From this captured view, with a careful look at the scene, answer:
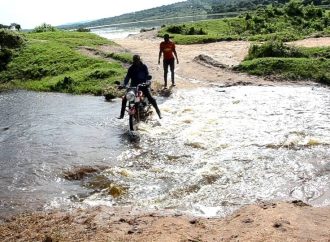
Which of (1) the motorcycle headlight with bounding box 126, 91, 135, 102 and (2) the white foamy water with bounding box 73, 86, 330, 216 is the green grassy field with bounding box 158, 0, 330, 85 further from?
(1) the motorcycle headlight with bounding box 126, 91, 135, 102

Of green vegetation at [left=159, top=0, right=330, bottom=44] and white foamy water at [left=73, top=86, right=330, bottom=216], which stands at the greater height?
green vegetation at [left=159, top=0, right=330, bottom=44]

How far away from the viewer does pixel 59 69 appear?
23094mm

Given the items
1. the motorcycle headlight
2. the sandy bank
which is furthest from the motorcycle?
the sandy bank

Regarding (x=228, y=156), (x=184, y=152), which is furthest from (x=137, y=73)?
(x=228, y=156)

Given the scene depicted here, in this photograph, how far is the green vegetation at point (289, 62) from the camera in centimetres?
1814

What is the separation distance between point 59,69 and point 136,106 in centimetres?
1125

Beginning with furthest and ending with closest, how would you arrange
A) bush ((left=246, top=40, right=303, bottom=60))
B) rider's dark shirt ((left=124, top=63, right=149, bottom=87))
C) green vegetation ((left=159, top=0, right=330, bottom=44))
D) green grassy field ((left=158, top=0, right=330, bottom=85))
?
green vegetation ((left=159, top=0, right=330, bottom=44))
bush ((left=246, top=40, right=303, bottom=60))
green grassy field ((left=158, top=0, right=330, bottom=85))
rider's dark shirt ((left=124, top=63, right=149, bottom=87))

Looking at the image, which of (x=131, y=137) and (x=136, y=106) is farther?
(x=136, y=106)

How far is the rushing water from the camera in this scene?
8383mm

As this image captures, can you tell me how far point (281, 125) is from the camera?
1234cm

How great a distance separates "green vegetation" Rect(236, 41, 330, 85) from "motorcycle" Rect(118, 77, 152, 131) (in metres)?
6.89

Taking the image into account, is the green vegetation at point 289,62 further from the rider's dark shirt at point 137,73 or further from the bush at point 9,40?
the bush at point 9,40

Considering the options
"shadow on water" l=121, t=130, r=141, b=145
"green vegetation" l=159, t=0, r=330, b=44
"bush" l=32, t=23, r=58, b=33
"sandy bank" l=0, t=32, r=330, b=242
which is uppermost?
"bush" l=32, t=23, r=58, b=33

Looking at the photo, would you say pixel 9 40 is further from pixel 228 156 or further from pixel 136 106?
pixel 228 156
